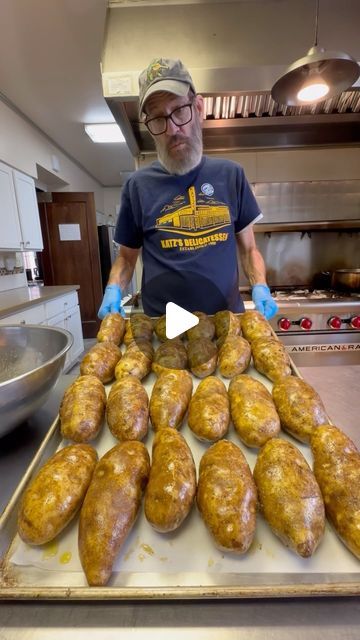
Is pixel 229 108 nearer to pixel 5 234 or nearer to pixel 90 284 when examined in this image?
pixel 5 234

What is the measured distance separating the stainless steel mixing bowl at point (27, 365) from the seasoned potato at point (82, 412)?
57 millimetres

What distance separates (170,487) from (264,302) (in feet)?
2.70

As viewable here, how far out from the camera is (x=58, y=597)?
1.06 feet

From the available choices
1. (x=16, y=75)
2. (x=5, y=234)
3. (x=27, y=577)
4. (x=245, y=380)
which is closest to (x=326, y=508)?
(x=245, y=380)

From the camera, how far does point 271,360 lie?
26.5 inches

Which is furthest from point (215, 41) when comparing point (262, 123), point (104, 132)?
point (104, 132)

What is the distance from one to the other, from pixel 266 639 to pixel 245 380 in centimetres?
37

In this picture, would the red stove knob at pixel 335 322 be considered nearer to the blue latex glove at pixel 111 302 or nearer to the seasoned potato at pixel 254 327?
the seasoned potato at pixel 254 327

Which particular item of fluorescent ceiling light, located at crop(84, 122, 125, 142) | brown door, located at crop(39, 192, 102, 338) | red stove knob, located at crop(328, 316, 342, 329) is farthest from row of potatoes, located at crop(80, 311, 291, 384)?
brown door, located at crop(39, 192, 102, 338)

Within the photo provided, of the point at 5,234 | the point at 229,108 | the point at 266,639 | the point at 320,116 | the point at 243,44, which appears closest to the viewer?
the point at 266,639

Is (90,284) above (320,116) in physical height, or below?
below

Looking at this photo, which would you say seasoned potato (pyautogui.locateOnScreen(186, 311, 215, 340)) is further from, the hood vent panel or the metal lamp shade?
the hood vent panel

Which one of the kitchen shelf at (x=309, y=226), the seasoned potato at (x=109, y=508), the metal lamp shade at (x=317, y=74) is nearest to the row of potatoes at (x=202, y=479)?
the seasoned potato at (x=109, y=508)

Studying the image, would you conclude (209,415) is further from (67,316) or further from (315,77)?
(67,316)
